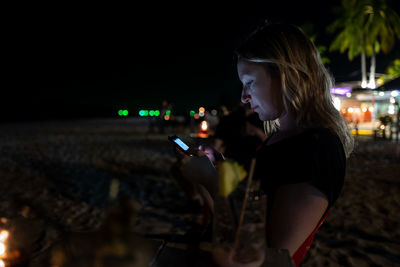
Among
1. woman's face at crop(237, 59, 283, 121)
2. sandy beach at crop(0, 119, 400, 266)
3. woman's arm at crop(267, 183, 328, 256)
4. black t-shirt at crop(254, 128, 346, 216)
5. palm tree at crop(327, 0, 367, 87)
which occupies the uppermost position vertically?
palm tree at crop(327, 0, 367, 87)

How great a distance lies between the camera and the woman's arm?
98 centimetres

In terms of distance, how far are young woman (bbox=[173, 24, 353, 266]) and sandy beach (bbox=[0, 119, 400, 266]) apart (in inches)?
29.3

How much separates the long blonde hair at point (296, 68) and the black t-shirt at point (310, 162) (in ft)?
0.40

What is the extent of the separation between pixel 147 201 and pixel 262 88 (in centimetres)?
442

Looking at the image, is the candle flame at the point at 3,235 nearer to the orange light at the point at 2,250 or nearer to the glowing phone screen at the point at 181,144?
the orange light at the point at 2,250

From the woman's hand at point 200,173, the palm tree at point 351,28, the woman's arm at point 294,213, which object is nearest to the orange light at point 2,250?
the woman's hand at point 200,173

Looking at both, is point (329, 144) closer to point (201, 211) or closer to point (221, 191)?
point (221, 191)

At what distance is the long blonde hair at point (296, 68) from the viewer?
3.64 ft

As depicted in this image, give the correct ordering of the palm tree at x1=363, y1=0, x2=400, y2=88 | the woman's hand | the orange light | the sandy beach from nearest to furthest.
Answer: the orange light, the woman's hand, the sandy beach, the palm tree at x1=363, y1=0, x2=400, y2=88

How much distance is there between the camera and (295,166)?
1.00 metres

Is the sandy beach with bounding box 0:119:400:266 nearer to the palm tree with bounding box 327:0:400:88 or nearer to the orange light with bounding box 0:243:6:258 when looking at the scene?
the orange light with bounding box 0:243:6:258

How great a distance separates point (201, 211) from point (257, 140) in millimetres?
1522

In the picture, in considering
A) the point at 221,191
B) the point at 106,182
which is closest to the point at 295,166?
the point at 221,191

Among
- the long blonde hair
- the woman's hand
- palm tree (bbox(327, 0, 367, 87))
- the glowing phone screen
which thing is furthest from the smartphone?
palm tree (bbox(327, 0, 367, 87))
